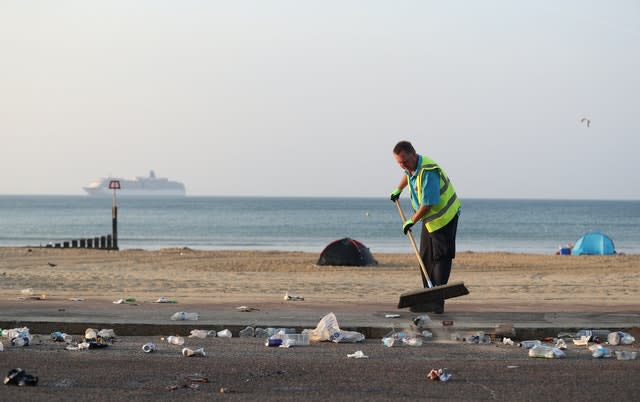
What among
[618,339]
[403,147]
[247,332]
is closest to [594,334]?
[618,339]

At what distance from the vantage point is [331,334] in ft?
29.9

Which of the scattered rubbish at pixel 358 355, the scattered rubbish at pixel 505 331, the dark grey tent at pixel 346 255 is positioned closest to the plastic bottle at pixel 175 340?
the scattered rubbish at pixel 358 355

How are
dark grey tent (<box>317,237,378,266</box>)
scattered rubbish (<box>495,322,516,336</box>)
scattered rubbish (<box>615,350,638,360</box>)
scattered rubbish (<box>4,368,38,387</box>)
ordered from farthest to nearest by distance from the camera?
dark grey tent (<box>317,237,378,266</box>), scattered rubbish (<box>495,322,516,336</box>), scattered rubbish (<box>615,350,638,360</box>), scattered rubbish (<box>4,368,38,387</box>)

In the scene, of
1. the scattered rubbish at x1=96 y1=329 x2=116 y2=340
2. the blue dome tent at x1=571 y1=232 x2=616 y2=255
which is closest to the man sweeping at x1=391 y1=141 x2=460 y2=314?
the scattered rubbish at x1=96 y1=329 x2=116 y2=340

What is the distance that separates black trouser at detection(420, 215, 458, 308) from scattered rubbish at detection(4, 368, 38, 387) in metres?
4.64

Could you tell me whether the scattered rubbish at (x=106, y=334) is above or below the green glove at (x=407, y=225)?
below

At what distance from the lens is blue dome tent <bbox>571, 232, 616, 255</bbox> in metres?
34.7

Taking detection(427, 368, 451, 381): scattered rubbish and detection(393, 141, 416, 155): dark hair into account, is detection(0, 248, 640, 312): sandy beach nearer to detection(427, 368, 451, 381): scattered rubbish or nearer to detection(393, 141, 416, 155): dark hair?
detection(393, 141, 416, 155): dark hair

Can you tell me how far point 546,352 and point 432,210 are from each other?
258 centimetres

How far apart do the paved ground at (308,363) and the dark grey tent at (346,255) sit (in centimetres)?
1441

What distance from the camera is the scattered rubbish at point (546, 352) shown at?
8133 millimetres

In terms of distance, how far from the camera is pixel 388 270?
2380cm

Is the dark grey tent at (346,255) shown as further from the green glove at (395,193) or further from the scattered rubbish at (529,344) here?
the scattered rubbish at (529,344)

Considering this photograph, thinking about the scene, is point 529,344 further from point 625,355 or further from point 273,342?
point 273,342
